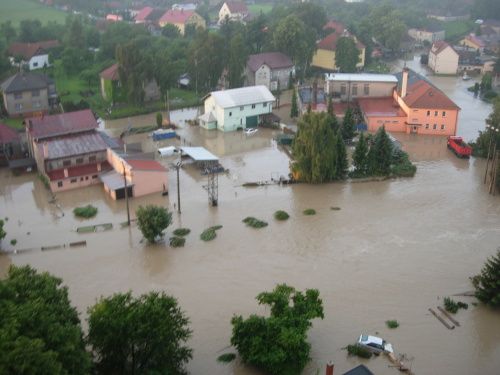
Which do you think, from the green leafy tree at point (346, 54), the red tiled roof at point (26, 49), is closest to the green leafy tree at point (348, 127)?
the green leafy tree at point (346, 54)

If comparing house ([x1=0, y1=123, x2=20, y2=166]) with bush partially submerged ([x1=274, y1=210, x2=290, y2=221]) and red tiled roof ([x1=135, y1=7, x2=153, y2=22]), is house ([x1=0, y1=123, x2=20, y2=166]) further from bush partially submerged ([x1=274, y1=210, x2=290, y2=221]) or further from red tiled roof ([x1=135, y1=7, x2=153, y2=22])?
red tiled roof ([x1=135, y1=7, x2=153, y2=22])

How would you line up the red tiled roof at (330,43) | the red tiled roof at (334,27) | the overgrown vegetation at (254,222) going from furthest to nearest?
the red tiled roof at (334,27)
the red tiled roof at (330,43)
the overgrown vegetation at (254,222)

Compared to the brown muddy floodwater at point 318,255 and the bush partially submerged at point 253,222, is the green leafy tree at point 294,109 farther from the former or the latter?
the bush partially submerged at point 253,222

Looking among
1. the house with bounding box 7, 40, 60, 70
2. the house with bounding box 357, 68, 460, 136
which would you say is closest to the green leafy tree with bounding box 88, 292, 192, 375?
the house with bounding box 357, 68, 460, 136

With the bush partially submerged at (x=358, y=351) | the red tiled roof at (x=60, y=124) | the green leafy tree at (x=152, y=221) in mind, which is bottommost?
the bush partially submerged at (x=358, y=351)

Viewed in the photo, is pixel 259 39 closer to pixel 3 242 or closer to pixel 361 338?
pixel 3 242

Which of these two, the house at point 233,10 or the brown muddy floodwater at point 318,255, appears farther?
the house at point 233,10

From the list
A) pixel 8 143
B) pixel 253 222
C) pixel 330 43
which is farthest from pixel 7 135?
pixel 330 43

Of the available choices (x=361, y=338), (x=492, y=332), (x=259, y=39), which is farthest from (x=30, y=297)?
(x=259, y=39)
